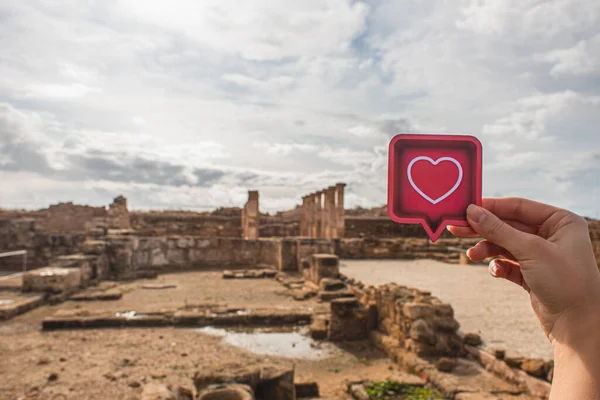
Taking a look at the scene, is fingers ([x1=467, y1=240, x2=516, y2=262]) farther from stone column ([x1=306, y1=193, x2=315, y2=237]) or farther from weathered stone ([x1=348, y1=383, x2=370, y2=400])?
stone column ([x1=306, y1=193, x2=315, y2=237])

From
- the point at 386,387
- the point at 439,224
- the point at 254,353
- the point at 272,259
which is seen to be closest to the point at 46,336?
the point at 254,353

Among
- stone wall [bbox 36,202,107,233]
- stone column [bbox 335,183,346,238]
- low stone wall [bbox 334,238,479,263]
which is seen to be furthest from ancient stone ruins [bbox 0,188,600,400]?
stone wall [bbox 36,202,107,233]

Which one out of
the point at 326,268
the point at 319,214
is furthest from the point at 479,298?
the point at 319,214

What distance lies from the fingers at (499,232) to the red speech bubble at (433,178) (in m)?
0.08

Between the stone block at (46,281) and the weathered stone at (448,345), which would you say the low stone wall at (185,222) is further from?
the weathered stone at (448,345)

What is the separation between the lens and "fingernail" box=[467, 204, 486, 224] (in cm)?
129

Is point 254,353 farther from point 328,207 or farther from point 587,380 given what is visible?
point 328,207

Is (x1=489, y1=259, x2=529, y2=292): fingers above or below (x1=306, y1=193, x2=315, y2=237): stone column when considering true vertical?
below

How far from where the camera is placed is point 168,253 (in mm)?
15102

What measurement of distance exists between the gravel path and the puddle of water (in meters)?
2.19

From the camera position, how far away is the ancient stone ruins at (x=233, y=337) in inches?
184

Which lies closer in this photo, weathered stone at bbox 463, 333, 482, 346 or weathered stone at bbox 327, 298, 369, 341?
weathered stone at bbox 463, 333, 482, 346

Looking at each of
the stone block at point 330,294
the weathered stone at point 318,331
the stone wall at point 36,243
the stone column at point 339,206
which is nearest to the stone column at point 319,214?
the stone column at point 339,206

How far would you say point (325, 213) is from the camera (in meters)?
23.8
